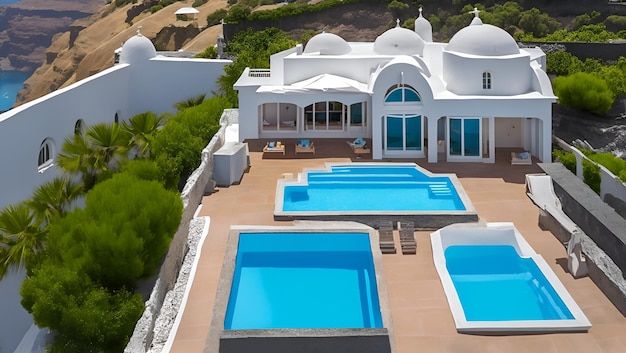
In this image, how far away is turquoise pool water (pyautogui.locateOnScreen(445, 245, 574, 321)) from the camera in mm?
12117

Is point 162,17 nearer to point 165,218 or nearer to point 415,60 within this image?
point 415,60

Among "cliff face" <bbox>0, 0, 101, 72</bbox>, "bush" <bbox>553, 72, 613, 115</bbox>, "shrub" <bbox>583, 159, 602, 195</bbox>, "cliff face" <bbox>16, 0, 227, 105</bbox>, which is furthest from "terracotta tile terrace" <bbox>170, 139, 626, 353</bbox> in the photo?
"cliff face" <bbox>0, 0, 101, 72</bbox>

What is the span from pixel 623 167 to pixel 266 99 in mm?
13145

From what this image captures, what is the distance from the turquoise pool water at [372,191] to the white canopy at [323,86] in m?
4.23

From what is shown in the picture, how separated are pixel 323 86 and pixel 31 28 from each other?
17172 centimetres

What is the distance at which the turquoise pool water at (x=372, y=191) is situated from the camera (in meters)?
17.8

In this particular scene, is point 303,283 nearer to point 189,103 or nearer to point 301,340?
point 301,340

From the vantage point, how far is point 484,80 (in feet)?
74.9

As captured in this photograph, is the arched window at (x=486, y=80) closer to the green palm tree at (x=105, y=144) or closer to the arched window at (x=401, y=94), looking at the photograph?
the arched window at (x=401, y=94)

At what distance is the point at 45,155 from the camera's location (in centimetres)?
1920

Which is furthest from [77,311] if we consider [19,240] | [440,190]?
[440,190]

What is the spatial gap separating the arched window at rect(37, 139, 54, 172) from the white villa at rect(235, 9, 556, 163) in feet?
25.0

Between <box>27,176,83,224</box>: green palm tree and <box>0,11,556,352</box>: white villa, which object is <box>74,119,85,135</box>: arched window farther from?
<box>27,176,83,224</box>: green palm tree

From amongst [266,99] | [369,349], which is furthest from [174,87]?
[369,349]
